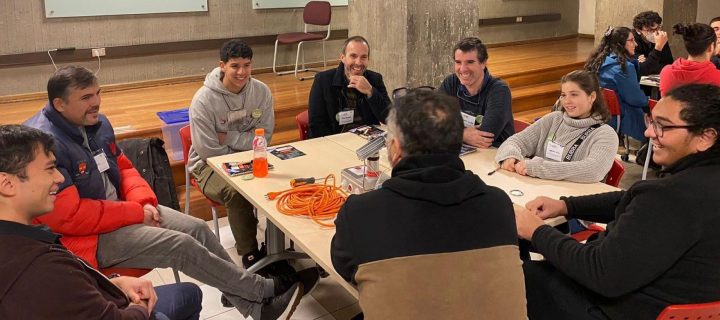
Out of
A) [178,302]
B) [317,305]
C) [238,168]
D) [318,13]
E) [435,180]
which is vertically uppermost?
[318,13]

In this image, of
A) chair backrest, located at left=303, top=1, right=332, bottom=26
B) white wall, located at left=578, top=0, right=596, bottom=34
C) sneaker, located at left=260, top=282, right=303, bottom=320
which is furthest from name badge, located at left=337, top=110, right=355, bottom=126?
white wall, located at left=578, top=0, right=596, bottom=34

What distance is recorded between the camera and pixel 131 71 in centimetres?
661

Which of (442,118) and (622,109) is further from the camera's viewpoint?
(622,109)

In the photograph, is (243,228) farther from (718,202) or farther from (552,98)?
(552,98)

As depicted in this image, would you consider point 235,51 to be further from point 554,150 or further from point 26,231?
point 26,231

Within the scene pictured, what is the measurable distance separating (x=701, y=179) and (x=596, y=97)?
1.35m

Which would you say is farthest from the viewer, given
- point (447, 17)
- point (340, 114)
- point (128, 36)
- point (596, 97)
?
point (128, 36)

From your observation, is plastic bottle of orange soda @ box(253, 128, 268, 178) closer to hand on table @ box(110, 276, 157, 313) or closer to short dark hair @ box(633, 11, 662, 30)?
hand on table @ box(110, 276, 157, 313)

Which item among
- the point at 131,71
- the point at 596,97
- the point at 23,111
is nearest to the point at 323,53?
the point at 131,71

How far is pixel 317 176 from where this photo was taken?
3008 millimetres

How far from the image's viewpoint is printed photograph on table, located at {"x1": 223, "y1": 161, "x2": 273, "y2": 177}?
3076 millimetres

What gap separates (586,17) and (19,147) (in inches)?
385

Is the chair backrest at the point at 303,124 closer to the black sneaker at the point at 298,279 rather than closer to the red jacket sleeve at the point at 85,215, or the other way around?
the black sneaker at the point at 298,279

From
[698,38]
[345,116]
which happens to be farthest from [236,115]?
[698,38]
